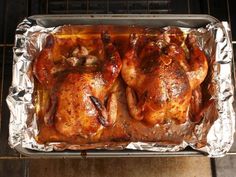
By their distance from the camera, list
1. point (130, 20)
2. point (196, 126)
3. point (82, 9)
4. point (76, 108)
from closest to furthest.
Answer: point (76, 108) < point (196, 126) < point (130, 20) < point (82, 9)

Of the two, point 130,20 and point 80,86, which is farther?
point 130,20

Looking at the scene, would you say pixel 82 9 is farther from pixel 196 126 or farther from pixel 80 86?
pixel 196 126

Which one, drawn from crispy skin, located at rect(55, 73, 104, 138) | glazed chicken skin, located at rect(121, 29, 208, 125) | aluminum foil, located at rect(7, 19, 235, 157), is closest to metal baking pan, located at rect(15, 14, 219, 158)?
aluminum foil, located at rect(7, 19, 235, 157)

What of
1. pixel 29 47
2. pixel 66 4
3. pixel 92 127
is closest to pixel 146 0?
pixel 66 4

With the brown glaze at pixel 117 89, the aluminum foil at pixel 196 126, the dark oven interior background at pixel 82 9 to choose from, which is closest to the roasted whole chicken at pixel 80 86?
the brown glaze at pixel 117 89

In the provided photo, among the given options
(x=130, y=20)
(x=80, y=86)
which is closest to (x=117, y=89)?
(x=80, y=86)

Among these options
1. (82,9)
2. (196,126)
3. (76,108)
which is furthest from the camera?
(82,9)

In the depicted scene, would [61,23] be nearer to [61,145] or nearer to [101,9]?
[101,9]

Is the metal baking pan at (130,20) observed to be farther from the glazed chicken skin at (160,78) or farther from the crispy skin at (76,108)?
the crispy skin at (76,108)
